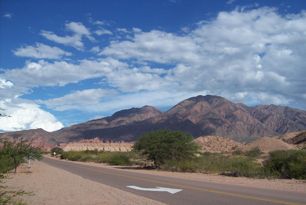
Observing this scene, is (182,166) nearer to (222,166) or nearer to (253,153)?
(222,166)

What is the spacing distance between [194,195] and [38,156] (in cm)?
2695

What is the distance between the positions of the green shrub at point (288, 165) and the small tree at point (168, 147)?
1516 cm

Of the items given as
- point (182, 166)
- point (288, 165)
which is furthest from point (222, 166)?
point (288, 165)

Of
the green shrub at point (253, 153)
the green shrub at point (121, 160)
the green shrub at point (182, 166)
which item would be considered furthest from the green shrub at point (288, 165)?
the green shrub at point (253, 153)

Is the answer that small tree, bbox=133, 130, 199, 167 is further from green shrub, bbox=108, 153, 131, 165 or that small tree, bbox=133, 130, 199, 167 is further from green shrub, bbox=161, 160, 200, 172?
green shrub, bbox=108, 153, 131, 165

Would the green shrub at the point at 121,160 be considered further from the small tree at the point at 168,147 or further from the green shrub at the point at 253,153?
the green shrub at the point at 253,153

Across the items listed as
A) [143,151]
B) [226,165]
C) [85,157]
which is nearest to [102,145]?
[85,157]

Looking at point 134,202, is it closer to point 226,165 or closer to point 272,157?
point 272,157

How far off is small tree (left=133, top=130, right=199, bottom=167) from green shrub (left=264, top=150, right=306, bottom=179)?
1516 centimetres

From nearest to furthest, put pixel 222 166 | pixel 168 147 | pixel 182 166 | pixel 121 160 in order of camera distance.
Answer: pixel 222 166
pixel 182 166
pixel 168 147
pixel 121 160

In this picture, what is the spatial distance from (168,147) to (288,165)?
18.8 meters

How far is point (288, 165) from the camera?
36156 mm

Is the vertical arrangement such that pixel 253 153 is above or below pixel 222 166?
above

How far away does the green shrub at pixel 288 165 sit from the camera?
34.5 metres
